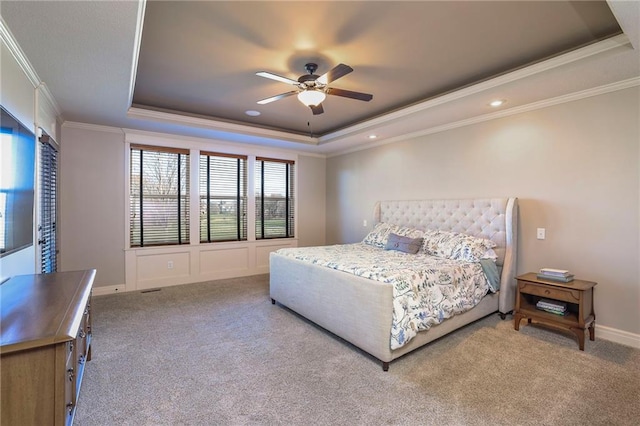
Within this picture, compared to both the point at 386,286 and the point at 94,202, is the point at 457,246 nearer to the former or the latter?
the point at 386,286

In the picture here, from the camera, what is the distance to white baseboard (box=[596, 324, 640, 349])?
2.85 m

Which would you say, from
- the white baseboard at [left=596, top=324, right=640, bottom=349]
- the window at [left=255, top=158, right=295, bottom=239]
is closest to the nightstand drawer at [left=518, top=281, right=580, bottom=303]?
the white baseboard at [left=596, top=324, right=640, bottom=349]

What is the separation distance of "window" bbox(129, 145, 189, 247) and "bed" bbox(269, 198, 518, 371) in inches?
81.1

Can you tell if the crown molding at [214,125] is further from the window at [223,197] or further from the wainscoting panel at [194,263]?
the wainscoting panel at [194,263]

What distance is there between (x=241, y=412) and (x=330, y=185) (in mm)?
5067

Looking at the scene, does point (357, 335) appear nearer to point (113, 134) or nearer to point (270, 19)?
point (270, 19)

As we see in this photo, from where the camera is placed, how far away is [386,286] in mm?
2480

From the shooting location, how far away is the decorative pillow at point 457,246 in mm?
3525

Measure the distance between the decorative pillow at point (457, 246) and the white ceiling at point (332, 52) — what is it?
1.55m

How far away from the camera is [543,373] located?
2393 mm

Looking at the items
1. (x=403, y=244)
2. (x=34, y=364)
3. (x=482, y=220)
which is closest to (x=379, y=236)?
(x=403, y=244)

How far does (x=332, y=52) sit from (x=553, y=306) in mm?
3210

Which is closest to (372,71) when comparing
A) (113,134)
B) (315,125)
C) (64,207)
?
(315,125)

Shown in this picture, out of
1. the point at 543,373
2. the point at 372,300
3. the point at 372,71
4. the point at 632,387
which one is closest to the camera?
the point at 632,387
